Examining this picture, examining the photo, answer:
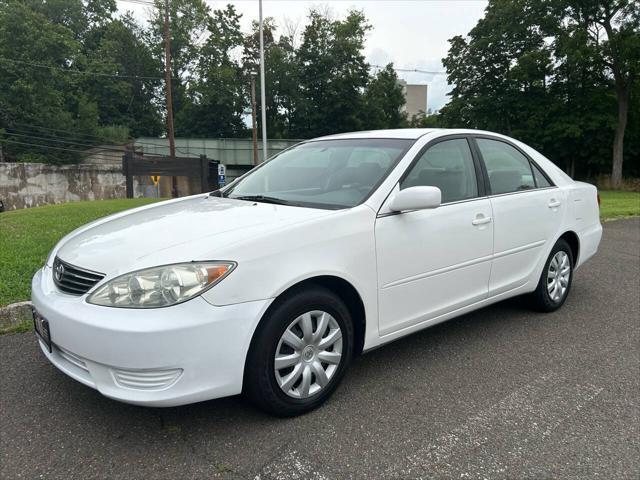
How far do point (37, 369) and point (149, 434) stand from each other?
3.97 ft

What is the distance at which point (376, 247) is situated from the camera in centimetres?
282

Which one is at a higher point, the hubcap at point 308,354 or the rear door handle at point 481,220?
the rear door handle at point 481,220

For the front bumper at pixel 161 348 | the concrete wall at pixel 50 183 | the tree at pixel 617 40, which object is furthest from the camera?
the concrete wall at pixel 50 183

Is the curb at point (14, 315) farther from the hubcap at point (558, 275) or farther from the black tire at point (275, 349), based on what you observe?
the hubcap at point (558, 275)

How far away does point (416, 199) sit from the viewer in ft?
9.38

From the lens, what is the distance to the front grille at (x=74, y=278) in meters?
2.38

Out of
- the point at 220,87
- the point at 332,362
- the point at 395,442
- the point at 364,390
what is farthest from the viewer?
the point at 220,87

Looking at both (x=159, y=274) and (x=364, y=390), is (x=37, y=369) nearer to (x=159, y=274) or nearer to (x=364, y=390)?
(x=159, y=274)

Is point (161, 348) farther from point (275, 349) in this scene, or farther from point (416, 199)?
point (416, 199)

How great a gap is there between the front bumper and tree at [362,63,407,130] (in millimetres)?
49870

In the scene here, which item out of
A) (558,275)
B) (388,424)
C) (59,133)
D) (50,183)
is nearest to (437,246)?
(388,424)

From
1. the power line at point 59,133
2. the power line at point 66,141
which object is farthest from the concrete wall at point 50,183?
the power line at point 66,141

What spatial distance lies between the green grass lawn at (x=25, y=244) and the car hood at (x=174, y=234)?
5.69 ft

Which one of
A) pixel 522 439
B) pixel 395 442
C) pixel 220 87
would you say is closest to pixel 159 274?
pixel 395 442
